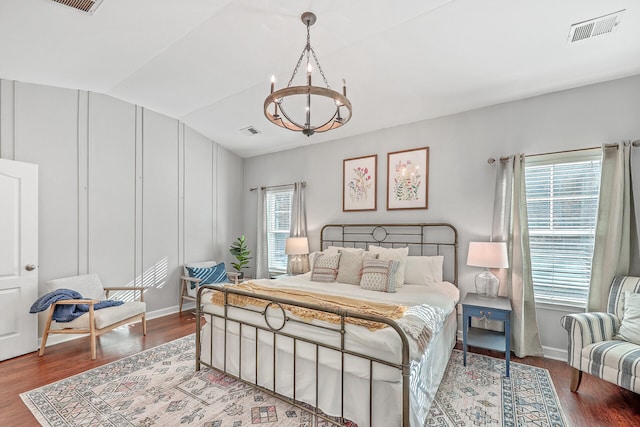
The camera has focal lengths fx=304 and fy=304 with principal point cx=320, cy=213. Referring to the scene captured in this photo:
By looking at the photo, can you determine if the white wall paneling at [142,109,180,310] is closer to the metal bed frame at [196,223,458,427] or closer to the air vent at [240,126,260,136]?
the air vent at [240,126,260,136]

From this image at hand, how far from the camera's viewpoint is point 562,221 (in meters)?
3.35

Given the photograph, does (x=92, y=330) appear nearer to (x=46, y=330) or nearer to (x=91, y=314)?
(x=91, y=314)

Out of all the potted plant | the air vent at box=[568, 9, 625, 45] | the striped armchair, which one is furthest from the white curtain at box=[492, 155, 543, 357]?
the potted plant

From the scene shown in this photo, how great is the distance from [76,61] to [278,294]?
3.27m

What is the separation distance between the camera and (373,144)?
4629 millimetres

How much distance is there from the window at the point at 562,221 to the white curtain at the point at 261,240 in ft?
13.8

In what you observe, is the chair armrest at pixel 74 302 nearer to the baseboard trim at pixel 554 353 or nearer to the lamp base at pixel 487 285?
the lamp base at pixel 487 285

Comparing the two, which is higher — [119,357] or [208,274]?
[208,274]

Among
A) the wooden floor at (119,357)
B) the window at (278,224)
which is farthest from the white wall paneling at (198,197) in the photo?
the wooden floor at (119,357)

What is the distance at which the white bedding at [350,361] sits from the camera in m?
1.94

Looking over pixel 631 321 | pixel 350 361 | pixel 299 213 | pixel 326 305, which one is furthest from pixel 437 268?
pixel 299 213

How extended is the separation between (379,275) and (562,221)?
209 cm

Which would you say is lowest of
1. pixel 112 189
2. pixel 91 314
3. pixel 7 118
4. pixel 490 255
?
pixel 91 314

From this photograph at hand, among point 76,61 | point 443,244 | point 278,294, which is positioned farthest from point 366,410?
point 76,61
